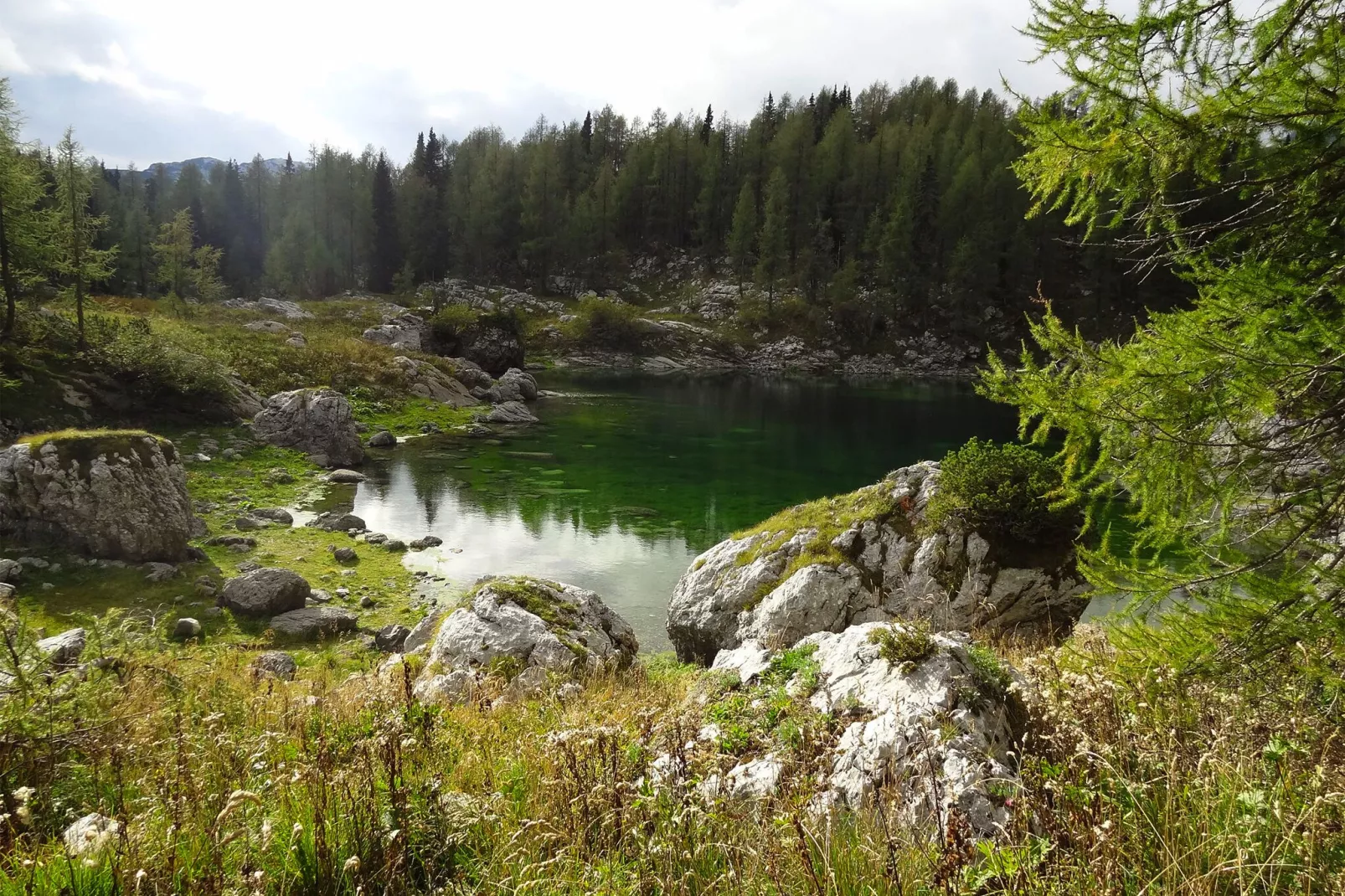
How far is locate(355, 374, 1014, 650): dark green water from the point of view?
1922 cm

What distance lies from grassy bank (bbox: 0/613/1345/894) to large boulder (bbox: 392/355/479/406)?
134ft

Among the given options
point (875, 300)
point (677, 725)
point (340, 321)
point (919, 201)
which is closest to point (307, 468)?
point (677, 725)

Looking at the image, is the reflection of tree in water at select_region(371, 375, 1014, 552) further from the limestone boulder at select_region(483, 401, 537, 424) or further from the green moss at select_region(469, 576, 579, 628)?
the green moss at select_region(469, 576, 579, 628)

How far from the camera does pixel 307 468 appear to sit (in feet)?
90.0

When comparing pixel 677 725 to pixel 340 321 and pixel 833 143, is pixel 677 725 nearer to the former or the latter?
pixel 340 321

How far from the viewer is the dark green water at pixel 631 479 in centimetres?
1922

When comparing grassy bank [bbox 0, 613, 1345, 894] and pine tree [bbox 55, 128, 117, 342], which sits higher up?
pine tree [bbox 55, 128, 117, 342]

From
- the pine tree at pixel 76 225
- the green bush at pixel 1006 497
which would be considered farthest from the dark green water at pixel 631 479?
the pine tree at pixel 76 225

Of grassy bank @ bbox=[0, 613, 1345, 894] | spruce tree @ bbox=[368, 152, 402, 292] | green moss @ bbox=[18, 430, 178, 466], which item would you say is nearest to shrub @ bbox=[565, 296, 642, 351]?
spruce tree @ bbox=[368, 152, 402, 292]

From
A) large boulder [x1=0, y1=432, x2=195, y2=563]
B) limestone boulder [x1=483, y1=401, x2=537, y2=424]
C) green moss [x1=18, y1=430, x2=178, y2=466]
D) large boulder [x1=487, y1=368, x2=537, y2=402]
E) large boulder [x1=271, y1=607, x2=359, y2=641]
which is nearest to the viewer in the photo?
large boulder [x1=271, y1=607, x2=359, y2=641]

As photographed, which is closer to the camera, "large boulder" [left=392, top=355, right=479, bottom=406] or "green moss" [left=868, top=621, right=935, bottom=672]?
"green moss" [left=868, top=621, right=935, bottom=672]

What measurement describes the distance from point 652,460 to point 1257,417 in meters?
27.5

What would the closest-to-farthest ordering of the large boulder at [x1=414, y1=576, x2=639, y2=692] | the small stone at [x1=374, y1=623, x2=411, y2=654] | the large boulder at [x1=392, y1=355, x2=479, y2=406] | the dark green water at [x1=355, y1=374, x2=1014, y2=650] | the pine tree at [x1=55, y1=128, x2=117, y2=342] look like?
the large boulder at [x1=414, y1=576, x2=639, y2=692] < the small stone at [x1=374, y1=623, x2=411, y2=654] < the dark green water at [x1=355, y1=374, x2=1014, y2=650] < the pine tree at [x1=55, y1=128, x2=117, y2=342] < the large boulder at [x1=392, y1=355, x2=479, y2=406]

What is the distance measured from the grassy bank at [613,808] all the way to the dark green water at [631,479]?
1023 centimetres
